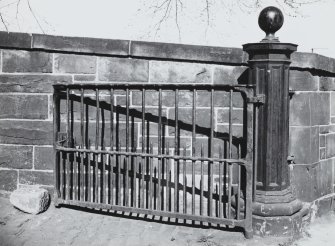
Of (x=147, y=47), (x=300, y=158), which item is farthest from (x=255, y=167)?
(x=147, y=47)

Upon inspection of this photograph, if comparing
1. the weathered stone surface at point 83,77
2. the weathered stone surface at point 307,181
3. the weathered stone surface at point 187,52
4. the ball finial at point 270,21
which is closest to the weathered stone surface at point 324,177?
the weathered stone surface at point 307,181

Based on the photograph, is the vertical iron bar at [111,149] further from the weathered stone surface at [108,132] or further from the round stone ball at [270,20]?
the round stone ball at [270,20]

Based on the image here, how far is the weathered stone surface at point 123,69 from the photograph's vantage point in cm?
411

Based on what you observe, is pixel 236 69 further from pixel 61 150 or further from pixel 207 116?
pixel 61 150

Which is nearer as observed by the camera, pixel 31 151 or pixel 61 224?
pixel 61 224

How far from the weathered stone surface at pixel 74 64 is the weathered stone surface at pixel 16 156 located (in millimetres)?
941

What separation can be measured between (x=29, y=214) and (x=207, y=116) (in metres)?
2.07

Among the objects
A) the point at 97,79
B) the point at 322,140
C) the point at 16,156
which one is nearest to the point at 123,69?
the point at 97,79

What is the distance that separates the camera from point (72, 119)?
4156 mm

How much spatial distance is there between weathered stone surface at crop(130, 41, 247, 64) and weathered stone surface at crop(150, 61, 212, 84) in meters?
0.08

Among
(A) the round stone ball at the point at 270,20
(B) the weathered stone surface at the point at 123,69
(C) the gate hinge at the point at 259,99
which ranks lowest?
(C) the gate hinge at the point at 259,99

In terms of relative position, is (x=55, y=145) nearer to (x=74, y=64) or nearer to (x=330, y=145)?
(x=74, y=64)

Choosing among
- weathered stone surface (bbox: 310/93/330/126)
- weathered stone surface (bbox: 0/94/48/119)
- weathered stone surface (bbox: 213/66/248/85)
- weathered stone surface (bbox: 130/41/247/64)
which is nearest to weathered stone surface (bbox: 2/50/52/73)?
weathered stone surface (bbox: 0/94/48/119)

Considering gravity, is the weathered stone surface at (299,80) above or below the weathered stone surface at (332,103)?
above
